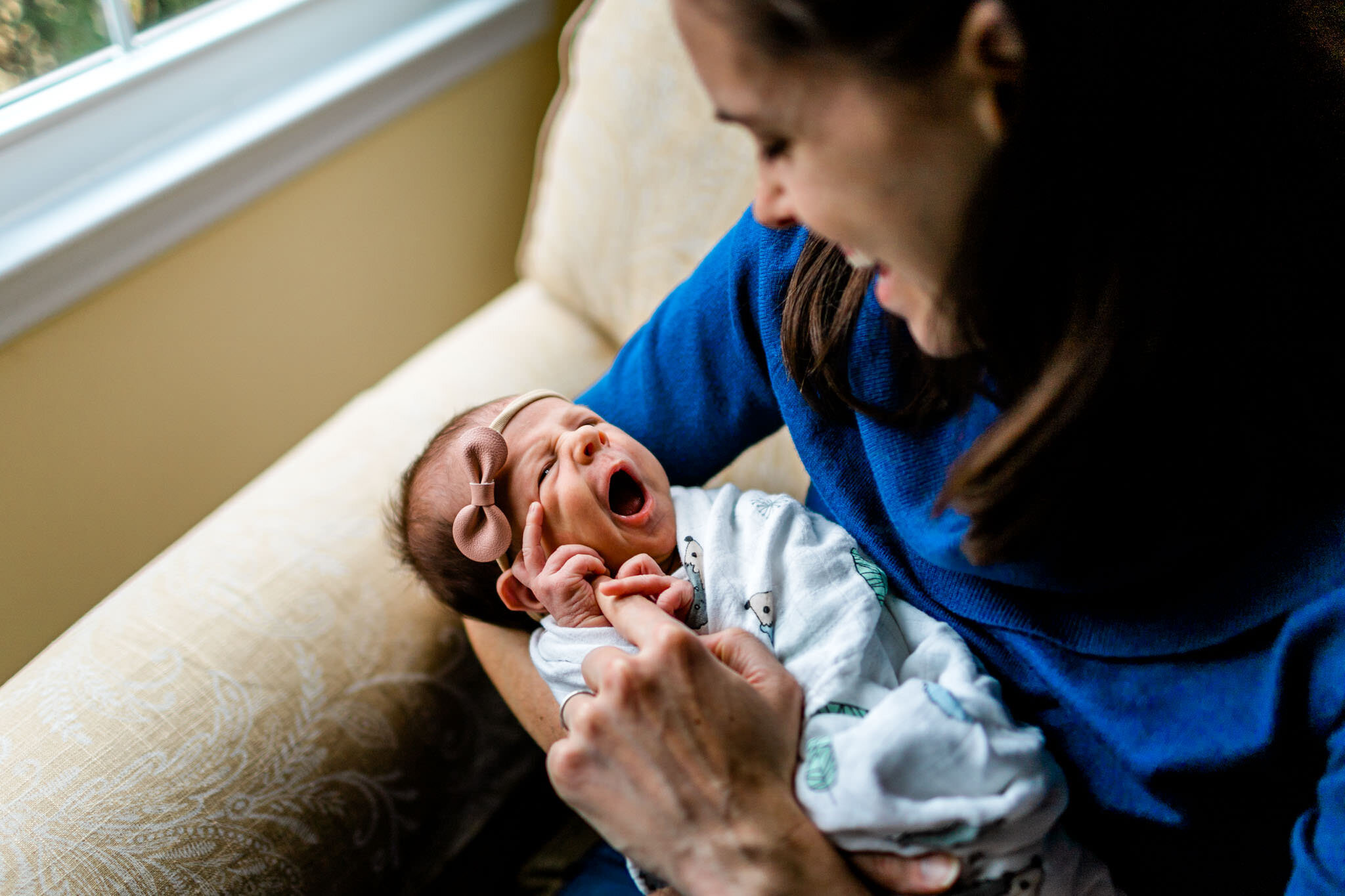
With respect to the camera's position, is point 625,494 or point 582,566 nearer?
point 582,566

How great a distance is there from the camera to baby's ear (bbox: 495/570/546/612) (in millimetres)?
976

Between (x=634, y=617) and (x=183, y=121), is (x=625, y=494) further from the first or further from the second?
(x=183, y=121)

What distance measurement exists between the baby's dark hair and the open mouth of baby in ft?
0.46

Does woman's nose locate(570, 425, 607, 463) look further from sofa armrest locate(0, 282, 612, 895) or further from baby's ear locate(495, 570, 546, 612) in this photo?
sofa armrest locate(0, 282, 612, 895)

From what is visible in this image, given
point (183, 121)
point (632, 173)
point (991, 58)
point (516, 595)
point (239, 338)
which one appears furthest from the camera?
point (239, 338)

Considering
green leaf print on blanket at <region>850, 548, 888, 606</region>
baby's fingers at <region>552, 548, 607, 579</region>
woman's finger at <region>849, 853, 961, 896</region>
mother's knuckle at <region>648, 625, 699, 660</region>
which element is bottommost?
woman's finger at <region>849, 853, 961, 896</region>

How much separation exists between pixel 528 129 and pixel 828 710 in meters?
1.53

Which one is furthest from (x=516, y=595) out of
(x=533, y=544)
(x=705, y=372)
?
(x=705, y=372)

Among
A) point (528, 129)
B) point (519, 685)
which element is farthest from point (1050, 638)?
point (528, 129)

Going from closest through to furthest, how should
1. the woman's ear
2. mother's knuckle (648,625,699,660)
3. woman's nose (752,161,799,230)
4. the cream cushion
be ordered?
the woman's ear → woman's nose (752,161,799,230) → mother's knuckle (648,625,699,660) → the cream cushion

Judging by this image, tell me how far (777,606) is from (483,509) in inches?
11.7

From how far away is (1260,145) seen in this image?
646mm

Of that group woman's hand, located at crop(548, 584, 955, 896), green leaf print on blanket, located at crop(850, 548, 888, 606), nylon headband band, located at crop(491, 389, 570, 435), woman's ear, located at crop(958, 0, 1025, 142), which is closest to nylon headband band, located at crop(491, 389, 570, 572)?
nylon headband band, located at crop(491, 389, 570, 435)

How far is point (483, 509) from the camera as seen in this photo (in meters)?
0.95
